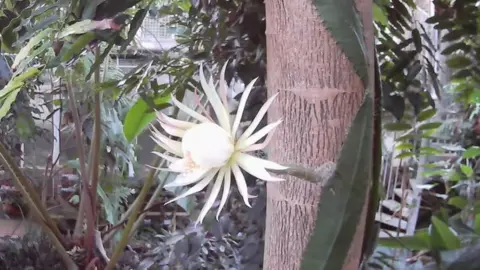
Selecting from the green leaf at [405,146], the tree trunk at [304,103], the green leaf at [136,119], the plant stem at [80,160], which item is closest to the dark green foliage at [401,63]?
the green leaf at [405,146]

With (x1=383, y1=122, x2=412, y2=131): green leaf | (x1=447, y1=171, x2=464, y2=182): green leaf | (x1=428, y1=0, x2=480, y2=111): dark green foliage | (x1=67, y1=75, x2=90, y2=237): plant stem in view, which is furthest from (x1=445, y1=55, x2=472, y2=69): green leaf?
(x1=67, y1=75, x2=90, y2=237): plant stem

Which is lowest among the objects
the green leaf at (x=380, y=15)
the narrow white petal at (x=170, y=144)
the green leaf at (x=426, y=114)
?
the green leaf at (x=426, y=114)

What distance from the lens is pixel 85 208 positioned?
100 centimetres

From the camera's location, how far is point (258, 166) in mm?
264

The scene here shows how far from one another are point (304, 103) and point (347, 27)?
5cm

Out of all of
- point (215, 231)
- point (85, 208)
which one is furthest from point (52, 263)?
point (215, 231)

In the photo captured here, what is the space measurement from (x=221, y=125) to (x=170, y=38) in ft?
4.13

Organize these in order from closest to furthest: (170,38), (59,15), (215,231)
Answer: (59,15) → (215,231) → (170,38)

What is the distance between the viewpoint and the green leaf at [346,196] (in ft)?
0.84

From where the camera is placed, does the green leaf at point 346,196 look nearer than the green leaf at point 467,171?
Yes

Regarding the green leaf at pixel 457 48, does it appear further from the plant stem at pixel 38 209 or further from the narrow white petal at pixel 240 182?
the plant stem at pixel 38 209

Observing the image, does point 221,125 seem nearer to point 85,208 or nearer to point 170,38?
point 85,208

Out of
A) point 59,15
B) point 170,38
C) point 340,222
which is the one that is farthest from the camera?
point 170,38

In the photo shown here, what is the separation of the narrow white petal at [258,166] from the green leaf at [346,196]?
0.11 ft
